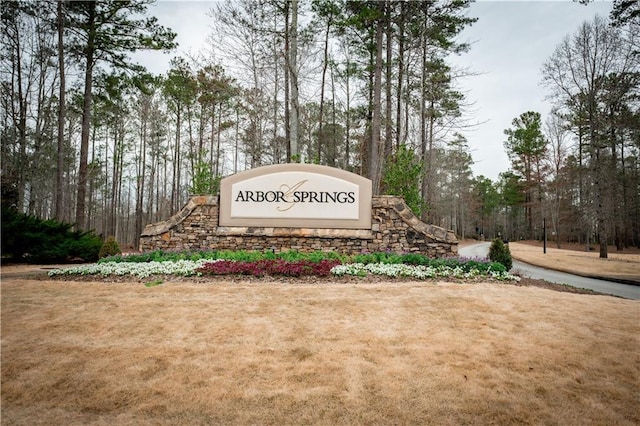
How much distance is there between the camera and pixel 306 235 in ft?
30.1

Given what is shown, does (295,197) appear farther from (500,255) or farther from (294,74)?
(294,74)

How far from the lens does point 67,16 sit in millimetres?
11984

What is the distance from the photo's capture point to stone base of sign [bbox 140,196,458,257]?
8992mm

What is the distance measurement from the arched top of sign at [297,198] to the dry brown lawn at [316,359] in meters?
4.34

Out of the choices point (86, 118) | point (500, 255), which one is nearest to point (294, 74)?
point (86, 118)

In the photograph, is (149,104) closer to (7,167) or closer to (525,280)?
(7,167)

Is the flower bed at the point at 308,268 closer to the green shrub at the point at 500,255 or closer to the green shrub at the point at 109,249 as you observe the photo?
the green shrub at the point at 500,255

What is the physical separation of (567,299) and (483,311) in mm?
1897

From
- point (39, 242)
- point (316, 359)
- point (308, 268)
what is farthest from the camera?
point (39, 242)

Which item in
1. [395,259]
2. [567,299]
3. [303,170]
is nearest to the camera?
[567,299]

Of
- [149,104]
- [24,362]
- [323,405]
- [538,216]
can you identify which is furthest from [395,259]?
[538,216]

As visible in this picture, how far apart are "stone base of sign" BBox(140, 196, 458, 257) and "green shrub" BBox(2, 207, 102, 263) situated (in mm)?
1902

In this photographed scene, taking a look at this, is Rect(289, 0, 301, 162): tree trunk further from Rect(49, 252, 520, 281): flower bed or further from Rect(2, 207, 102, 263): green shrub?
Rect(2, 207, 102, 263): green shrub

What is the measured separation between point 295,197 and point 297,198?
7 cm
